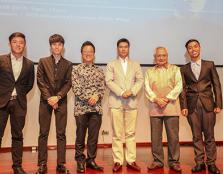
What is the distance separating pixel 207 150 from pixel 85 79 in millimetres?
1580

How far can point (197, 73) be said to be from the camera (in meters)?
3.76

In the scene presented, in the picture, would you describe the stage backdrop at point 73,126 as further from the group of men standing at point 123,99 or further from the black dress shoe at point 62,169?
the black dress shoe at point 62,169

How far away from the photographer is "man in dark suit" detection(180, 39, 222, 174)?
3650 mm

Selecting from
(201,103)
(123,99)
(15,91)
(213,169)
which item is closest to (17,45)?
(15,91)

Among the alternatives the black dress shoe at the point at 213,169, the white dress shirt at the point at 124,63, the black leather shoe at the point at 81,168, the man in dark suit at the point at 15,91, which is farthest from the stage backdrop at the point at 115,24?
the black dress shoe at the point at 213,169

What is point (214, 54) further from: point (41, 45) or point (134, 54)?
point (41, 45)

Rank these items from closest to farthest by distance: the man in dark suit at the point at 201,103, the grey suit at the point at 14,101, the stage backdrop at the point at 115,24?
the grey suit at the point at 14,101
the man in dark suit at the point at 201,103
the stage backdrop at the point at 115,24

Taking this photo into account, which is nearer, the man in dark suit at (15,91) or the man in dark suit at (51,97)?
the man in dark suit at (15,91)

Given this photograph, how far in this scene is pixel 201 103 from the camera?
Answer: 3.67 metres

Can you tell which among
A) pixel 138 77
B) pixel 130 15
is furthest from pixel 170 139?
pixel 130 15

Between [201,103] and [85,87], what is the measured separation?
131cm

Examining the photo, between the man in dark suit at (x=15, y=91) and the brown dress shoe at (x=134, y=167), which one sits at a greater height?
the man in dark suit at (x=15, y=91)

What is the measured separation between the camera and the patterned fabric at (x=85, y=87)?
3613 millimetres

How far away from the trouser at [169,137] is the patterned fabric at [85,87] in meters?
0.67
